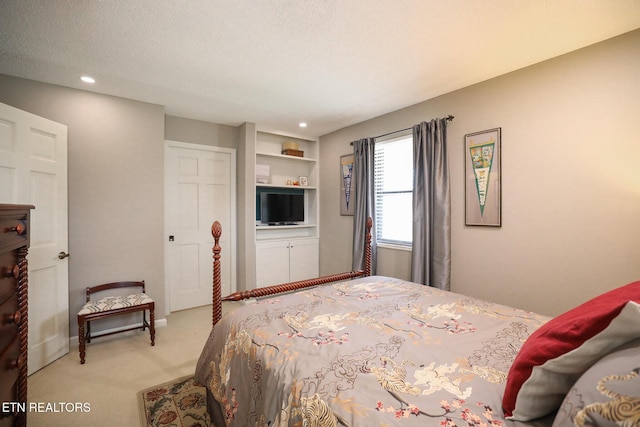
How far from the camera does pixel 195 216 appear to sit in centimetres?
386

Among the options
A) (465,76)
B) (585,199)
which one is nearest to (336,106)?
(465,76)

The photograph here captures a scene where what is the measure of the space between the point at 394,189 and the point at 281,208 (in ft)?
5.82

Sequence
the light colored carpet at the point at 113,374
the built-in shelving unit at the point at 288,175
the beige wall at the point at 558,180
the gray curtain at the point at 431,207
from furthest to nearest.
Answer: the built-in shelving unit at the point at 288,175, the gray curtain at the point at 431,207, the beige wall at the point at 558,180, the light colored carpet at the point at 113,374

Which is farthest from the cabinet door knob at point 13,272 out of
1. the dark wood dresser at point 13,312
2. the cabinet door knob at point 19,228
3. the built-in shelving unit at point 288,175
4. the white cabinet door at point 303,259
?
the white cabinet door at point 303,259

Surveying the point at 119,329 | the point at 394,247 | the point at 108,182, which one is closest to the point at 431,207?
the point at 394,247

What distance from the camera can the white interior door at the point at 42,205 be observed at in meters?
2.17

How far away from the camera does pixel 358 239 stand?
385 centimetres

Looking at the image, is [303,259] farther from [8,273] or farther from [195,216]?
[8,273]

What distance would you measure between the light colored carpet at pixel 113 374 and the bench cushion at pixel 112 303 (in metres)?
0.44

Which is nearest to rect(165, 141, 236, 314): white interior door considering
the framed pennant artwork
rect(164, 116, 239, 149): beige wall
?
rect(164, 116, 239, 149): beige wall

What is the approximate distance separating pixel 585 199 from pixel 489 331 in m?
1.55

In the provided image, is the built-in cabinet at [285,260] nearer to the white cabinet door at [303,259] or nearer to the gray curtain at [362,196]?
the white cabinet door at [303,259]

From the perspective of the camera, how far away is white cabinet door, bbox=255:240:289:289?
402 cm

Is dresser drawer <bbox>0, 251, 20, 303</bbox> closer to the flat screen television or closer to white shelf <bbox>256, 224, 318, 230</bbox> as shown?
white shelf <bbox>256, 224, 318, 230</bbox>
